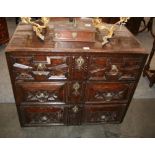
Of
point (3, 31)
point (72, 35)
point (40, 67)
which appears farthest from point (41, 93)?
point (3, 31)

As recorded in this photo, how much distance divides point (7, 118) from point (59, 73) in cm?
111

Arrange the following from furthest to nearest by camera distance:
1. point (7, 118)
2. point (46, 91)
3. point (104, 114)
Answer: point (7, 118) → point (104, 114) → point (46, 91)

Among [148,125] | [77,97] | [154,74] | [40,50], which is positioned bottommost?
[148,125]

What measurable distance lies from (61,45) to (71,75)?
299 millimetres

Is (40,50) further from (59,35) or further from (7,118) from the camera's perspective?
(7,118)

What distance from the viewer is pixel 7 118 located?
7.39 feet

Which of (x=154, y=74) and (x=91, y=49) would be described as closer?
(x=91, y=49)

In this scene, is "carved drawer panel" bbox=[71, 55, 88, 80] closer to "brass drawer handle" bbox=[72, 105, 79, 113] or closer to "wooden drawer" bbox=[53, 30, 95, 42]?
"wooden drawer" bbox=[53, 30, 95, 42]

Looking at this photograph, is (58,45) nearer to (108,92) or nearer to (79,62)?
(79,62)

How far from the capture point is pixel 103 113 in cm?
206

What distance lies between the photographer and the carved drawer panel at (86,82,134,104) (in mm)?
1774
